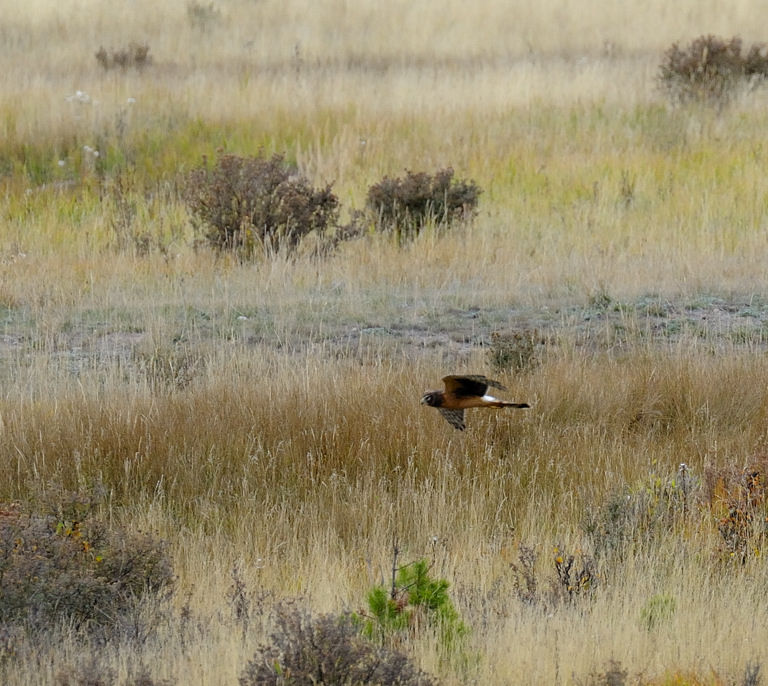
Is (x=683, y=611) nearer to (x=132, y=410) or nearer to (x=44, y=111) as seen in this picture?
(x=132, y=410)

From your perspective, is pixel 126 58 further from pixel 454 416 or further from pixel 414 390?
pixel 454 416

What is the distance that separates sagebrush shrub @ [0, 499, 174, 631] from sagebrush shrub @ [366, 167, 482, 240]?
7648 mm

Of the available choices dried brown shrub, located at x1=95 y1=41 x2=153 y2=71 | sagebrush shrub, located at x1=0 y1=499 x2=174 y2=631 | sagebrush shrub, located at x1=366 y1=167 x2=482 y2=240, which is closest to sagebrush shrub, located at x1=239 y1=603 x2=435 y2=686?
sagebrush shrub, located at x1=0 y1=499 x2=174 y2=631

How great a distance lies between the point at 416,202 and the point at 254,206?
6.38 ft

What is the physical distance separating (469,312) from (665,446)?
9.01 feet

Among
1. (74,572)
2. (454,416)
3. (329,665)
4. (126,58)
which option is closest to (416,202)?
(454,416)

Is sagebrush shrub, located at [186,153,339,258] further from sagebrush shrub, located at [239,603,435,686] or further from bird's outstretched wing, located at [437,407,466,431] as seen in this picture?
sagebrush shrub, located at [239,603,435,686]

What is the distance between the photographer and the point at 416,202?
1201cm

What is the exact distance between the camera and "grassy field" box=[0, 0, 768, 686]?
13.1 ft

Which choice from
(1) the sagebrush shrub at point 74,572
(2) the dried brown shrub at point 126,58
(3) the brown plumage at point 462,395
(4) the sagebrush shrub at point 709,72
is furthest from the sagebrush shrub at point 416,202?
(2) the dried brown shrub at point 126,58

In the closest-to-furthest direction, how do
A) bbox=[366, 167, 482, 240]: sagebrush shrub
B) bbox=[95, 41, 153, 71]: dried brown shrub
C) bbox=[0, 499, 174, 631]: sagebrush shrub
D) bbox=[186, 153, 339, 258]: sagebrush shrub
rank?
bbox=[0, 499, 174, 631]: sagebrush shrub, bbox=[186, 153, 339, 258]: sagebrush shrub, bbox=[366, 167, 482, 240]: sagebrush shrub, bbox=[95, 41, 153, 71]: dried brown shrub

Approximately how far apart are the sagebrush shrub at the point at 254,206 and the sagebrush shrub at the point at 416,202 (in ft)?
2.38

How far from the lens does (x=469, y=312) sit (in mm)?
8508

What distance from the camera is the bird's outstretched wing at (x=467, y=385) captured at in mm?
4199
